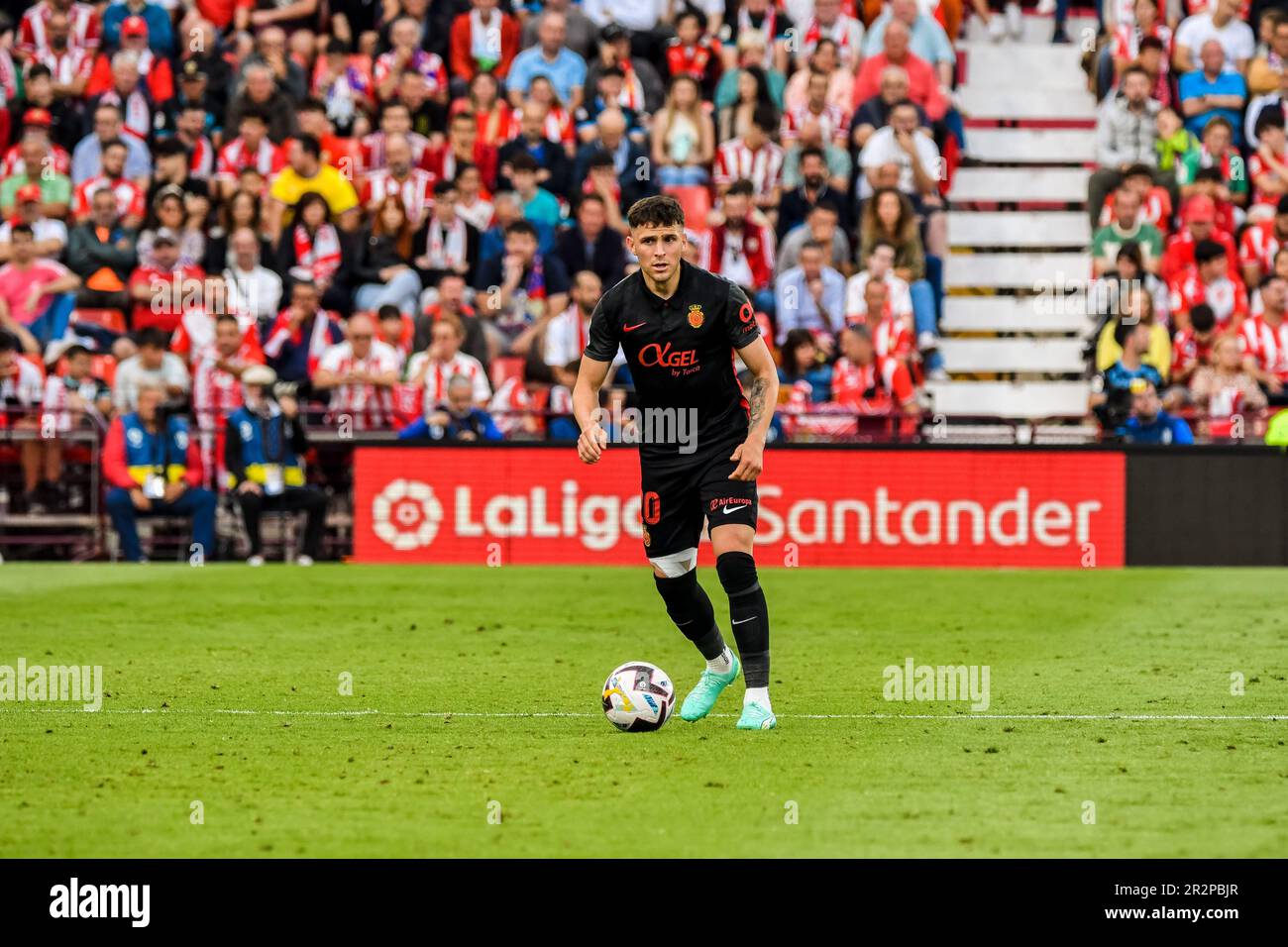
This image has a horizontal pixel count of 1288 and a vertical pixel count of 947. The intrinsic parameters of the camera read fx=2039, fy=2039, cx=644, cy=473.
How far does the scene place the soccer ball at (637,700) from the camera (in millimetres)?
9844

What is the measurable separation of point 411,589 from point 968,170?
10.6 meters

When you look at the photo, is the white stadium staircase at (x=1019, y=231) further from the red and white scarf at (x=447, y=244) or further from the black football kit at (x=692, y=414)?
the black football kit at (x=692, y=414)

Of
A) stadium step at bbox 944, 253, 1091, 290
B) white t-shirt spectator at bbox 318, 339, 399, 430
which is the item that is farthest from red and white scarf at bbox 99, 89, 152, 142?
stadium step at bbox 944, 253, 1091, 290

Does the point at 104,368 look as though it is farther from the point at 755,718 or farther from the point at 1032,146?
the point at 755,718

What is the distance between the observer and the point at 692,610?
10.1m

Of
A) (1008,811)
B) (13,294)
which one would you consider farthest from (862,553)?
(1008,811)

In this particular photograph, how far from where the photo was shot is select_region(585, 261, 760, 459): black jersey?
9828 millimetres

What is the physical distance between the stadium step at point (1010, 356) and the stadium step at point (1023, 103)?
3.44 m

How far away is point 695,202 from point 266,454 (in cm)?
Answer: 596

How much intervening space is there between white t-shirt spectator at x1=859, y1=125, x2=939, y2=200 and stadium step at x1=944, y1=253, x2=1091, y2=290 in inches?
56.9

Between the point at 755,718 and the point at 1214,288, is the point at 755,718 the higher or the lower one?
the lower one

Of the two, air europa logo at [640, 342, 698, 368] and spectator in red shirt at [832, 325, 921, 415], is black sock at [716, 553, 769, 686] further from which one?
spectator in red shirt at [832, 325, 921, 415]

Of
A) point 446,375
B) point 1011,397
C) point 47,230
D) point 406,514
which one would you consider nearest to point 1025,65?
point 1011,397

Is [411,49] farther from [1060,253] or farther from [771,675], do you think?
[771,675]
